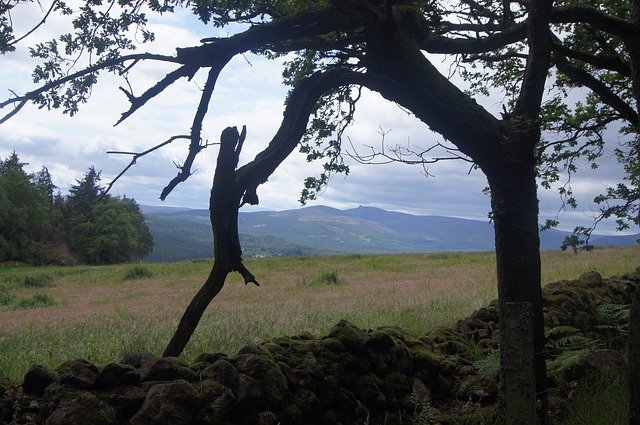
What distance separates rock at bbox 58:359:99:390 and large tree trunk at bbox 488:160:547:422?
14.0 ft

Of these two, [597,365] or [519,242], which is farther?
[597,365]

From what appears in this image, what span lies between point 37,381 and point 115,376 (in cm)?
63

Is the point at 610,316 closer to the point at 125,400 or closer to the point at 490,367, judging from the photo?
the point at 490,367

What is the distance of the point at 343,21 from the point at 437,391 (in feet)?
15.5

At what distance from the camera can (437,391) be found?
680cm

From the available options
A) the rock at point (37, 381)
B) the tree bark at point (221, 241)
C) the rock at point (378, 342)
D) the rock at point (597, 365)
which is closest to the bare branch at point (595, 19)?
the rock at point (597, 365)

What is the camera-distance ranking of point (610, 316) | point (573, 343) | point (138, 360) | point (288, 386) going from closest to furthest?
point (138, 360) < point (288, 386) < point (573, 343) < point (610, 316)

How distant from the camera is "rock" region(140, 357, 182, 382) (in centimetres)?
459

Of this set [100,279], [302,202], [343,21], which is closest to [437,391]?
[302,202]

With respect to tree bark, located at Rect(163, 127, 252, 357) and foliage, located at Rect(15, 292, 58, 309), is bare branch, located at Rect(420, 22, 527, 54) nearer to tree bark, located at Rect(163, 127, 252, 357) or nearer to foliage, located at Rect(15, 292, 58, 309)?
tree bark, located at Rect(163, 127, 252, 357)

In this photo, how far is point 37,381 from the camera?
4336 mm

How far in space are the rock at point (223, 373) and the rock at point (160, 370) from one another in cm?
27

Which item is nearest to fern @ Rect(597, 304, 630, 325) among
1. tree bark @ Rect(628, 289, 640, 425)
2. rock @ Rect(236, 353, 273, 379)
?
tree bark @ Rect(628, 289, 640, 425)

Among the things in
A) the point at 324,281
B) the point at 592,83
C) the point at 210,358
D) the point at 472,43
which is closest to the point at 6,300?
the point at 324,281
